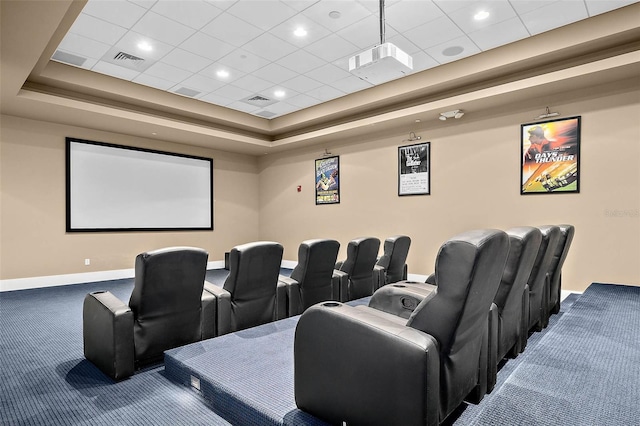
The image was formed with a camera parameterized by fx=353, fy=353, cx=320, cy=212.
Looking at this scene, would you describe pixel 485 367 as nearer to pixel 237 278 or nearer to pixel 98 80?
pixel 237 278

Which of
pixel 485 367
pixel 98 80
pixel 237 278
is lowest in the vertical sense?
pixel 485 367

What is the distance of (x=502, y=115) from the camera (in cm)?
564

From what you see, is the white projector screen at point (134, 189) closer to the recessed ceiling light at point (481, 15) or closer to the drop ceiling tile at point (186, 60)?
the drop ceiling tile at point (186, 60)

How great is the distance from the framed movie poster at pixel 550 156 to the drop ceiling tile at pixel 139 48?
17.6 feet

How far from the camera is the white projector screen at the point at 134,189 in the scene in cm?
664

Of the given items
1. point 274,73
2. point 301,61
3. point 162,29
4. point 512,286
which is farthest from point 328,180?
point 512,286

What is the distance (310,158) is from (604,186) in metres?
5.65

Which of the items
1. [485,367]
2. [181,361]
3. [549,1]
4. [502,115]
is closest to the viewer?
[485,367]

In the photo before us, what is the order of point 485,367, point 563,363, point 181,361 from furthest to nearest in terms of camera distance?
point 181,361 < point 563,363 < point 485,367

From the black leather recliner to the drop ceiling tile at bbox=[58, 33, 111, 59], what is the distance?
5509 mm

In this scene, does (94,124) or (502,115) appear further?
(94,124)

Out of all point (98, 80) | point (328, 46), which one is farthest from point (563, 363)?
point (98, 80)

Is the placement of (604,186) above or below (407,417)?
above

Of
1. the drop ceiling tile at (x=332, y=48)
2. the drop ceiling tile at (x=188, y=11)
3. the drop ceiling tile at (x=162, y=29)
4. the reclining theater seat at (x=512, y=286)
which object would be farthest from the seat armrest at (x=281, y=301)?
the drop ceiling tile at (x=162, y=29)
